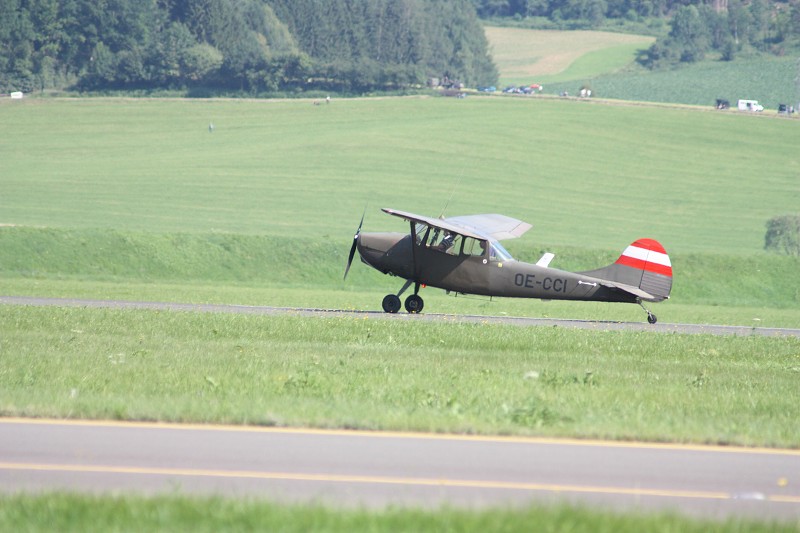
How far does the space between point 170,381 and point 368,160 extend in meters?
68.1

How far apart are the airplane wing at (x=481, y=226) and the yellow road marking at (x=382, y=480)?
55.8ft

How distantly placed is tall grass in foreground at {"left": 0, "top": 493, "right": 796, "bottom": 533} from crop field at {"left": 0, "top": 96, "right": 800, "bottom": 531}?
171mm

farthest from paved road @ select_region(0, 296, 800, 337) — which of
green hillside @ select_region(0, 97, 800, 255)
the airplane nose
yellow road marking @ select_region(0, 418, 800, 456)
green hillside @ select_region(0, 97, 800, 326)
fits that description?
green hillside @ select_region(0, 97, 800, 255)

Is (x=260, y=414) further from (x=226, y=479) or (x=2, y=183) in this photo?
(x=2, y=183)

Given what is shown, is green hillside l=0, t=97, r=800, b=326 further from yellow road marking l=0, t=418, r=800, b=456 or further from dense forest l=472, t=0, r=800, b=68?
dense forest l=472, t=0, r=800, b=68

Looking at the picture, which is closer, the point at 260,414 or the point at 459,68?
the point at 260,414

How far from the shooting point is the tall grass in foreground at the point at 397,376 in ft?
37.2

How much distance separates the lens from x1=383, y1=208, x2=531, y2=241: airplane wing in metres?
26.3

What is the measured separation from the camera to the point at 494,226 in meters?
29.4

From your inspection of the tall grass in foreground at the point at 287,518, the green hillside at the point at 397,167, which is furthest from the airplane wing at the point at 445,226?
the green hillside at the point at 397,167

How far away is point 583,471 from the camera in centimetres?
938

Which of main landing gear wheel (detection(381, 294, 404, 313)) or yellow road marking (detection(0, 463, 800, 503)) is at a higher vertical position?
yellow road marking (detection(0, 463, 800, 503))

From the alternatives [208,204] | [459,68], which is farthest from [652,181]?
[459,68]

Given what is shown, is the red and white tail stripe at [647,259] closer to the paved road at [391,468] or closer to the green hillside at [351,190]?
the green hillside at [351,190]
